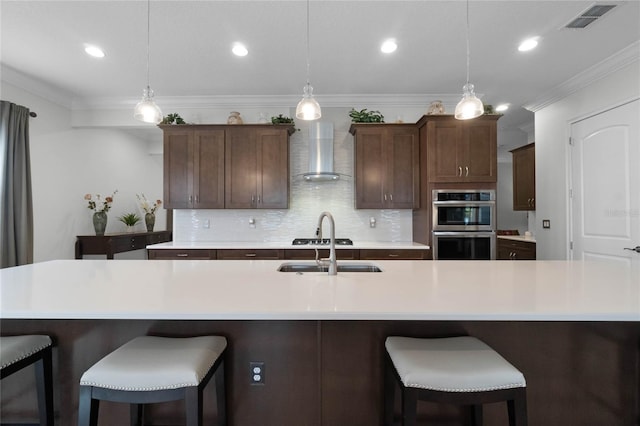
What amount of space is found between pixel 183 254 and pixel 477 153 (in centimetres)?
356

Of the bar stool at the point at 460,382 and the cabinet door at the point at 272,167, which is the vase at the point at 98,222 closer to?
the cabinet door at the point at 272,167

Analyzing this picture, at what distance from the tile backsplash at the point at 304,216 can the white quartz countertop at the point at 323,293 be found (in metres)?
2.15

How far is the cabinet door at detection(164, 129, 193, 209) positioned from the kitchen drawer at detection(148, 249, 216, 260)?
0.58 meters

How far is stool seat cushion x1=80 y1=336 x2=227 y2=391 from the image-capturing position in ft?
3.43

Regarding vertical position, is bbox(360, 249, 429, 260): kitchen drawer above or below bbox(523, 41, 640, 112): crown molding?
below

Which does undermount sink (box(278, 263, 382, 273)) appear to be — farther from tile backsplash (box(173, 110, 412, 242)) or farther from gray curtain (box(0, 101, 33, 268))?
gray curtain (box(0, 101, 33, 268))

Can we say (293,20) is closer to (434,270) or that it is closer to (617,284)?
(434,270)

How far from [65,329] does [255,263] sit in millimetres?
1016

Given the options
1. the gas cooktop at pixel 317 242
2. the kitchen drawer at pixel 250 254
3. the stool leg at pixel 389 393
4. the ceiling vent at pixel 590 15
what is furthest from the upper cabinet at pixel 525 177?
the stool leg at pixel 389 393

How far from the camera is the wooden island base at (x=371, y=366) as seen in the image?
53.2 inches

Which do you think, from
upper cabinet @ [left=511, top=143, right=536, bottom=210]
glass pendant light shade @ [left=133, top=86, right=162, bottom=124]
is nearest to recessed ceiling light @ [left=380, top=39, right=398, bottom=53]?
glass pendant light shade @ [left=133, top=86, right=162, bottom=124]

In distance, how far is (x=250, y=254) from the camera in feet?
11.4

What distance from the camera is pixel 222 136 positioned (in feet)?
12.3

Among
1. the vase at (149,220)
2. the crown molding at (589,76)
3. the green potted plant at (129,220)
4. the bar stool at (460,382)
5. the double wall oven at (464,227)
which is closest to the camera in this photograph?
Result: the bar stool at (460,382)
